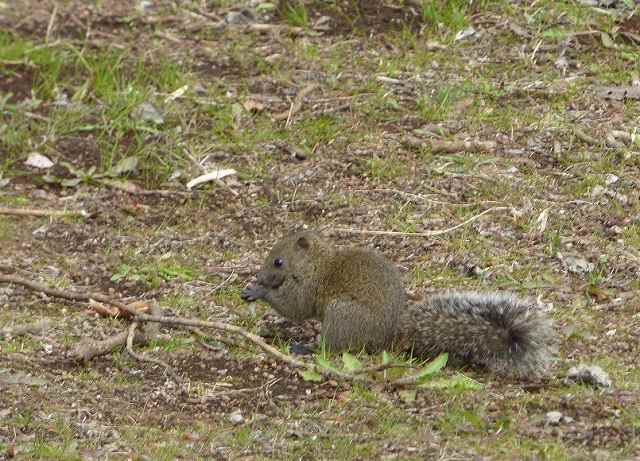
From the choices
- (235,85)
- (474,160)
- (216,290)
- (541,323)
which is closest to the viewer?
(541,323)

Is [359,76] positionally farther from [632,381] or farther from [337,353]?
[632,381]

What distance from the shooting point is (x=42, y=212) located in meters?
6.64

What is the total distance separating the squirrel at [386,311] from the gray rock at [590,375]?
12cm

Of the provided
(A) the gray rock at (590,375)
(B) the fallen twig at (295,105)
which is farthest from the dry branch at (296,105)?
(A) the gray rock at (590,375)

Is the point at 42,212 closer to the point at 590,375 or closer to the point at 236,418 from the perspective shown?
the point at 236,418

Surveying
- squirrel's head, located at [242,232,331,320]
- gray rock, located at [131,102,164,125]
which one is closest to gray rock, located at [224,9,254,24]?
gray rock, located at [131,102,164,125]

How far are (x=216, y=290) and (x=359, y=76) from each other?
261cm

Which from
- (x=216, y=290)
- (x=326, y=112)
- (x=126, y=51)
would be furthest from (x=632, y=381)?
(x=126, y=51)

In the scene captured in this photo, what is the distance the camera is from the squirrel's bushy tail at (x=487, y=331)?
15.7ft

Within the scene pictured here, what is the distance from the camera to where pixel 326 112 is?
25.0 feet

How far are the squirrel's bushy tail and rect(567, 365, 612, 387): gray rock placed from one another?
117mm

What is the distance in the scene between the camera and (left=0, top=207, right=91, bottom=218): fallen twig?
662 centimetres

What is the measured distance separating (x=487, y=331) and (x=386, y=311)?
1.67 feet

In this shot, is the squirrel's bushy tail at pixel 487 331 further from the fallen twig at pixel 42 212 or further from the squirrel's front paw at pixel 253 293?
the fallen twig at pixel 42 212
